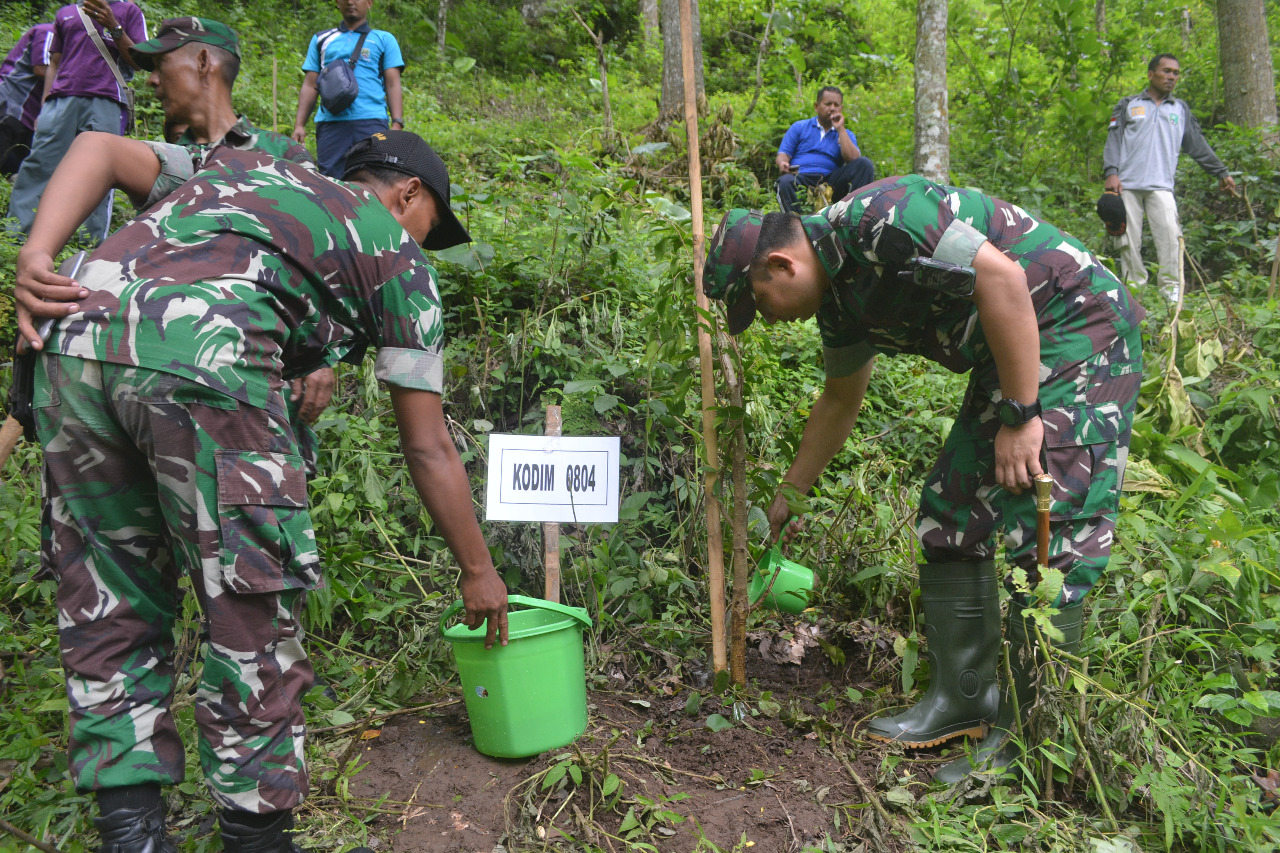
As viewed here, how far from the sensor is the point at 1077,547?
7.06ft

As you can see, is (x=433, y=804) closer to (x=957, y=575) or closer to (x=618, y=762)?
(x=618, y=762)

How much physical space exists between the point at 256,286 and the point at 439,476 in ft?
1.73

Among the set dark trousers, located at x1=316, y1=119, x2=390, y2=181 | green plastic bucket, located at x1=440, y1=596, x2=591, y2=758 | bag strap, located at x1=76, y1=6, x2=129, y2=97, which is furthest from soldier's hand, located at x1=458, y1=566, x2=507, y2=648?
bag strap, located at x1=76, y1=6, x2=129, y2=97

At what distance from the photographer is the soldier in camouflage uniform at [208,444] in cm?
158

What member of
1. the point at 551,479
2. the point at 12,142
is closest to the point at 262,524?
the point at 551,479

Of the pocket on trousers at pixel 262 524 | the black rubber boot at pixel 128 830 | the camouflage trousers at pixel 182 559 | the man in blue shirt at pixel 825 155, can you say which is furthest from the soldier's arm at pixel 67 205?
the man in blue shirt at pixel 825 155

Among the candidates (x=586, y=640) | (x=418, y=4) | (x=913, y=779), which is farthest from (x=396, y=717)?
(x=418, y=4)

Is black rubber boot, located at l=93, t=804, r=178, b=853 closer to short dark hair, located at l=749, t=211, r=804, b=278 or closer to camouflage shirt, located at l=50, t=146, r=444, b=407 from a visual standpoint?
camouflage shirt, located at l=50, t=146, r=444, b=407

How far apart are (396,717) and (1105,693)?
1986 mm

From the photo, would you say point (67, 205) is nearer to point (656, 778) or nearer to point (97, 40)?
point (656, 778)

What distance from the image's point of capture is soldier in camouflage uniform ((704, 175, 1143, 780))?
2.02 m

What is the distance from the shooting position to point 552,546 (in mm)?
2746

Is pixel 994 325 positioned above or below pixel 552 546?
above

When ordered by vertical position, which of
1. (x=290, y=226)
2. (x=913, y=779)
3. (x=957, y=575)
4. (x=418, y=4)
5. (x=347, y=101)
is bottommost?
(x=913, y=779)
